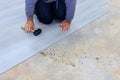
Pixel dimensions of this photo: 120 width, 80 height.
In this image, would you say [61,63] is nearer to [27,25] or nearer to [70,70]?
[70,70]

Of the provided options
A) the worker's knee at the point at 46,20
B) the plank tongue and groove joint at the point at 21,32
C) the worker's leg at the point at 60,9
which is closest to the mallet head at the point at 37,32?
the plank tongue and groove joint at the point at 21,32

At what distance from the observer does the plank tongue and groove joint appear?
4.86ft

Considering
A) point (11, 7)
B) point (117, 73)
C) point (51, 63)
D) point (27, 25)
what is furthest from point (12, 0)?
point (117, 73)

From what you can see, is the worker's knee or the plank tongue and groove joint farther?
the worker's knee

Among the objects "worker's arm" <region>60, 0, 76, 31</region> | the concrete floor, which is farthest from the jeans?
the concrete floor

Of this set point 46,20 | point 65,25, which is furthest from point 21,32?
point 65,25

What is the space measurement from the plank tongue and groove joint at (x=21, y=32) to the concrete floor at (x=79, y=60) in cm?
6

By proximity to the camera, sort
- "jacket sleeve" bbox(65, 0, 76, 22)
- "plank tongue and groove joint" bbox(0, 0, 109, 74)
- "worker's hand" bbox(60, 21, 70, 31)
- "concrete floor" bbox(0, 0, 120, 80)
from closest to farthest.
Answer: "concrete floor" bbox(0, 0, 120, 80) → "plank tongue and groove joint" bbox(0, 0, 109, 74) → "jacket sleeve" bbox(65, 0, 76, 22) → "worker's hand" bbox(60, 21, 70, 31)

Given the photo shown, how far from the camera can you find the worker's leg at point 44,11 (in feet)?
5.89

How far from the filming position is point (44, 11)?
5.93 ft

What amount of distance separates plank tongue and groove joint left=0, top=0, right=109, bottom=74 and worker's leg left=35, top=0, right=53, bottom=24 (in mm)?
70

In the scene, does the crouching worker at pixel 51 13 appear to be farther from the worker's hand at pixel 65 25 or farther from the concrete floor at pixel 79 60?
the concrete floor at pixel 79 60

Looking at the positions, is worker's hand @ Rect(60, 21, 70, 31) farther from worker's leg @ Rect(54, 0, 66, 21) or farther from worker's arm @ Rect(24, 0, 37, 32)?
worker's arm @ Rect(24, 0, 37, 32)

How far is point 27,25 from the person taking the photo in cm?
169
